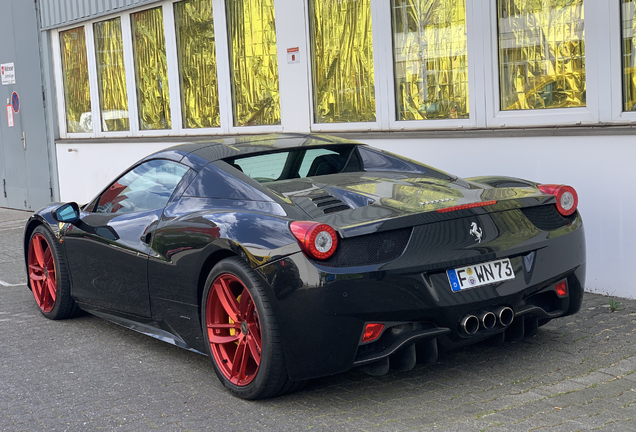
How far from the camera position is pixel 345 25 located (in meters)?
8.63

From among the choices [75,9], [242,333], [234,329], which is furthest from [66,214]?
[75,9]

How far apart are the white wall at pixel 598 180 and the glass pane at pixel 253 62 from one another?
404 cm

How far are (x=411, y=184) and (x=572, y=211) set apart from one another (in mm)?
891

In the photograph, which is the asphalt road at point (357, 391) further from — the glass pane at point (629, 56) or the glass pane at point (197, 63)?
the glass pane at point (197, 63)

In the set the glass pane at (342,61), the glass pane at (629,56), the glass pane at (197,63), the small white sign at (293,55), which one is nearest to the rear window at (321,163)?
the glass pane at (629,56)

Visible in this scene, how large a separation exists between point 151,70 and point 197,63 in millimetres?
1249

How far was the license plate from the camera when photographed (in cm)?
375

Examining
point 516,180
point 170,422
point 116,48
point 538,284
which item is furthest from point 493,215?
point 116,48

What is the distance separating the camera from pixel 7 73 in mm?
14766

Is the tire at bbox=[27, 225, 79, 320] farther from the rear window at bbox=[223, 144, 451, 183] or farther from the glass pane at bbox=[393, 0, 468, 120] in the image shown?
the glass pane at bbox=[393, 0, 468, 120]

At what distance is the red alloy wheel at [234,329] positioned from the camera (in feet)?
12.8

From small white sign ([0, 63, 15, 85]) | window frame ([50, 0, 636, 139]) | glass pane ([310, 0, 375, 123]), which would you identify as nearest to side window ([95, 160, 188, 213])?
window frame ([50, 0, 636, 139])

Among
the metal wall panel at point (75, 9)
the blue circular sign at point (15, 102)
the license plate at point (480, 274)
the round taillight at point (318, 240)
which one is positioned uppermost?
the metal wall panel at point (75, 9)

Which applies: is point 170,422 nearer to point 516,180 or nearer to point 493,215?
point 493,215
